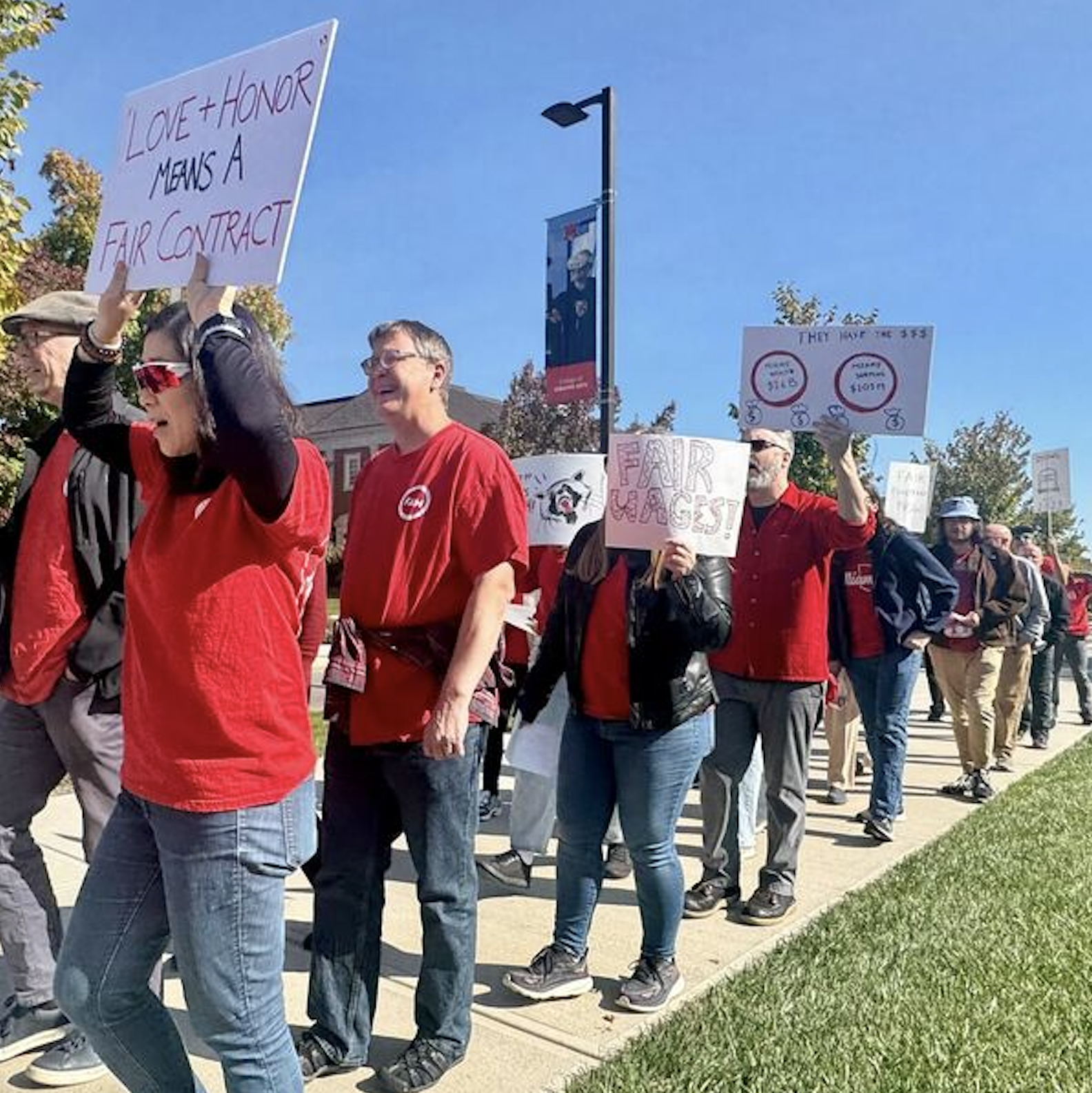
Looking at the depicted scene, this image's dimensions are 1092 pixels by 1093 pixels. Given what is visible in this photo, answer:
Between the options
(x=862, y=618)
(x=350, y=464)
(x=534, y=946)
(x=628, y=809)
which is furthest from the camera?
(x=350, y=464)

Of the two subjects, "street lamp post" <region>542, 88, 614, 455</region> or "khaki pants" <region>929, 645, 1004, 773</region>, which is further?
"street lamp post" <region>542, 88, 614, 455</region>

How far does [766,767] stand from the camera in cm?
476

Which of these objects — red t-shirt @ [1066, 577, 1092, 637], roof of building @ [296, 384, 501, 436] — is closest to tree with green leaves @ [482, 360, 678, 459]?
roof of building @ [296, 384, 501, 436]

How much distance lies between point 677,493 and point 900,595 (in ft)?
10.6

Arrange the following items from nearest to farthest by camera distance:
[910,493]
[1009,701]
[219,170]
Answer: [219,170]
[910,493]
[1009,701]

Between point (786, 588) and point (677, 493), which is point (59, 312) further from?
point (786, 588)

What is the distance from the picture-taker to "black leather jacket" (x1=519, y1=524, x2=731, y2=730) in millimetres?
3479

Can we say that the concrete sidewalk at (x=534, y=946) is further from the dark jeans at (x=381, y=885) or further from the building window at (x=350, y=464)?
the building window at (x=350, y=464)

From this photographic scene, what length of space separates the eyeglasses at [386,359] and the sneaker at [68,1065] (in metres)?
2.00

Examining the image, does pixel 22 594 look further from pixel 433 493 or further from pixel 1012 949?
pixel 1012 949

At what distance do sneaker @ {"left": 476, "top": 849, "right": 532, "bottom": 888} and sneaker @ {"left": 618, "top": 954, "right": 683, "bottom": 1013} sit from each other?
4.36 feet

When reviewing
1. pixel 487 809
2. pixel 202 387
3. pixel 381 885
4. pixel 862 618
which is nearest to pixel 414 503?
pixel 202 387

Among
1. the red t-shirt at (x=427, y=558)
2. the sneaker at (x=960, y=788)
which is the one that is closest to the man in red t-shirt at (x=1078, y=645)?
the sneaker at (x=960, y=788)

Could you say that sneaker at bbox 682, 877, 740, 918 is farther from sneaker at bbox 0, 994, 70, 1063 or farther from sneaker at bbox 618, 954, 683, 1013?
sneaker at bbox 0, 994, 70, 1063
